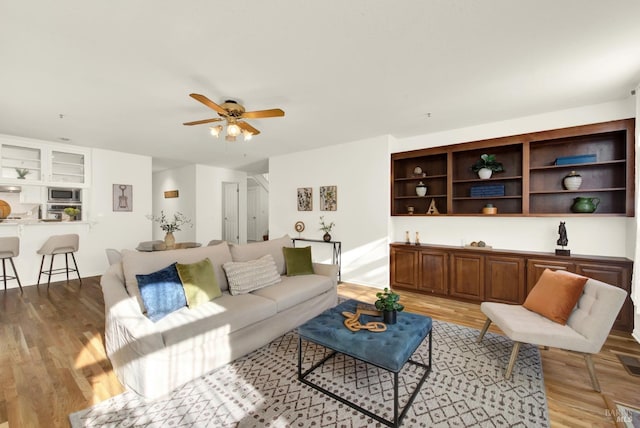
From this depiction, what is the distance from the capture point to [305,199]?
5.47 metres

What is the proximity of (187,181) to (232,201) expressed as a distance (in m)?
1.33

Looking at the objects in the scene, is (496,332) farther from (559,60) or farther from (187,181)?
(187,181)

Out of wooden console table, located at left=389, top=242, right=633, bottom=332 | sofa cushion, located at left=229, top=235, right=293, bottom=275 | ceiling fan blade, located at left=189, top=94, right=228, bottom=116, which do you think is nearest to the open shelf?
wooden console table, located at left=389, top=242, right=633, bottom=332

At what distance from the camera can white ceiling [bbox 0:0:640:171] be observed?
1729 mm

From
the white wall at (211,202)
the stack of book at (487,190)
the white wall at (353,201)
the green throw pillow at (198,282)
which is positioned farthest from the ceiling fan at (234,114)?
the white wall at (211,202)

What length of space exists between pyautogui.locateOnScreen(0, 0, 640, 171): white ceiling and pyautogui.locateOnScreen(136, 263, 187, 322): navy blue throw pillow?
1.83m

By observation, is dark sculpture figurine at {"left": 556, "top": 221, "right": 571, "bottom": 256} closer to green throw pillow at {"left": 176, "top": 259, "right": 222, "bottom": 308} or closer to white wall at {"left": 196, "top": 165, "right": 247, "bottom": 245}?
green throw pillow at {"left": 176, "top": 259, "right": 222, "bottom": 308}

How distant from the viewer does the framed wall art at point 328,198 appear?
5035mm

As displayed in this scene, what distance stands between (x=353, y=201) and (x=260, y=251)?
2.16m

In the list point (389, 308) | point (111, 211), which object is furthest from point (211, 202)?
point (389, 308)

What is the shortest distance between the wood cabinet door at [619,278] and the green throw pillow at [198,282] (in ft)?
13.6

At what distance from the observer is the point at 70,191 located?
16.9ft

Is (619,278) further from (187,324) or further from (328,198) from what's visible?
(187,324)

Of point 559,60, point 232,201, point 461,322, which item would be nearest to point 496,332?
point 461,322
